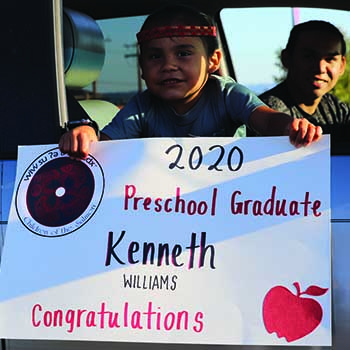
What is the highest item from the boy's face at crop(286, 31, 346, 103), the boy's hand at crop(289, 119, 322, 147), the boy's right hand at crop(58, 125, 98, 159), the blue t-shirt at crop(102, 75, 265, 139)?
the boy's face at crop(286, 31, 346, 103)

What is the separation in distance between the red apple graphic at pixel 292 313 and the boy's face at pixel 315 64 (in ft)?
3.87

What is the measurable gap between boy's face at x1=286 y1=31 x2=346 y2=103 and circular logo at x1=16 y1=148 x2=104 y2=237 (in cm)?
116

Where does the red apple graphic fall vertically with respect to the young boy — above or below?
below

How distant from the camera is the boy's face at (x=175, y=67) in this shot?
7.34 feet

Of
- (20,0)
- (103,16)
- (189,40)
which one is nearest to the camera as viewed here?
(20,0)

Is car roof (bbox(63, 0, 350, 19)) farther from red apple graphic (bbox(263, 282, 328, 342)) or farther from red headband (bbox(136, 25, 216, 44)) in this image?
red apple graphic (bbox(263, 282, 328, 342))

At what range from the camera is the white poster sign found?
191 centimetres

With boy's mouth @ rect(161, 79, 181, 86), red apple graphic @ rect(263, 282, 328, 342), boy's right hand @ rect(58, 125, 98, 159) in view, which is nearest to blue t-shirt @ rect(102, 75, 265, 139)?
boy's mouth @ rect(161, 79, 181, 86)

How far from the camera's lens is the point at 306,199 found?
6.37 ft

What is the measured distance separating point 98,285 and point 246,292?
36 cm

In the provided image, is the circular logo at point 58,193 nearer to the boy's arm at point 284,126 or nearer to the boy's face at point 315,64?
the boy's arm at point 284,126

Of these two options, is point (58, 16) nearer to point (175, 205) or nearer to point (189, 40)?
point (189, 40)

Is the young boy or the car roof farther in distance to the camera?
the car roof

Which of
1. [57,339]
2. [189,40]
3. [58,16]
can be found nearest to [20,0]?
[58,16]
